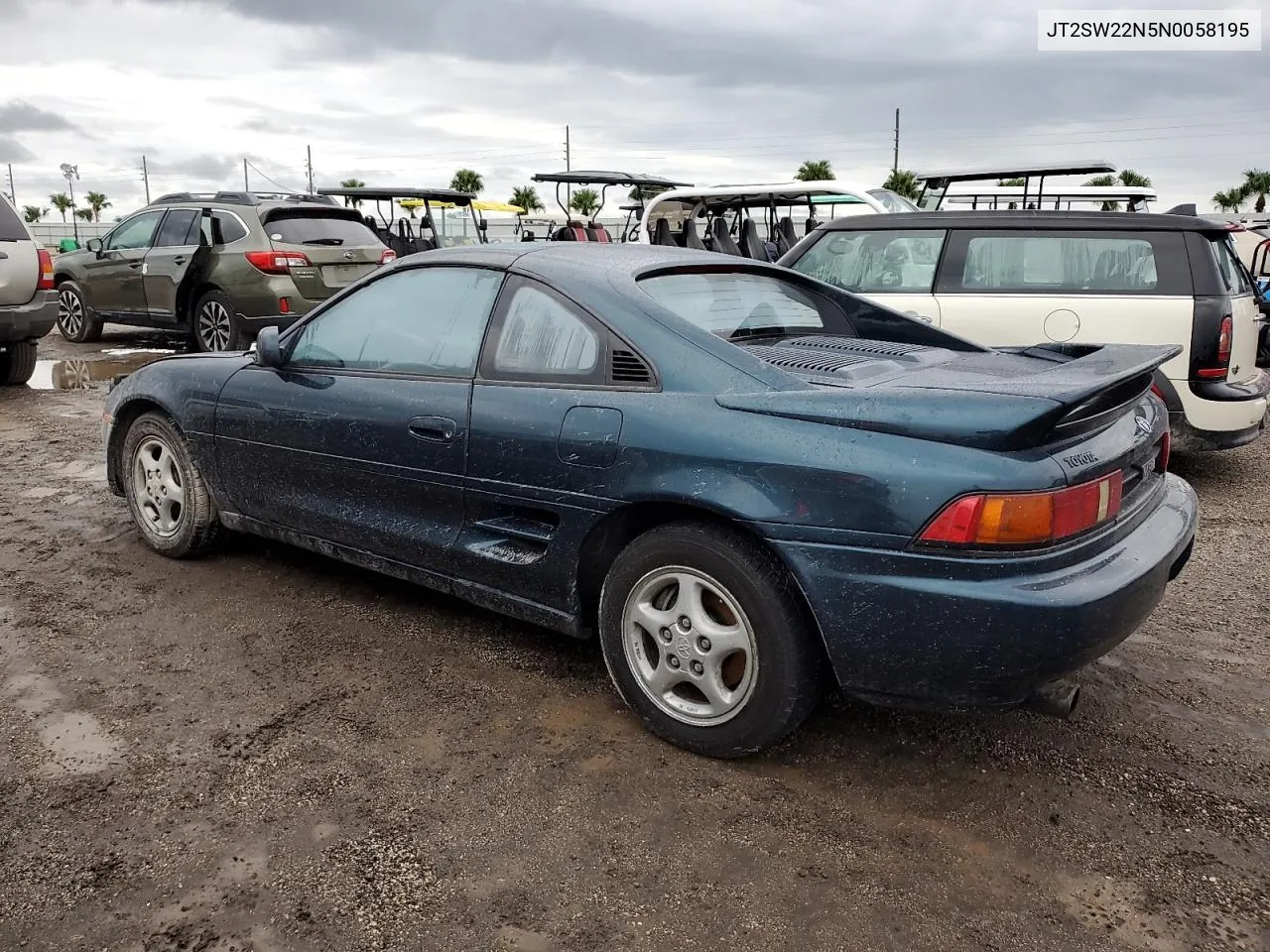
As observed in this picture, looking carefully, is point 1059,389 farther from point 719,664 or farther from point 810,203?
point 810,203

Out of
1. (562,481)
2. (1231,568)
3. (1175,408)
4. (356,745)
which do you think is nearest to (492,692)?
(356,745)

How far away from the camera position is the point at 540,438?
10.1 ft

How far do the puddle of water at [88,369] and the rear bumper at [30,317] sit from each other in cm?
64

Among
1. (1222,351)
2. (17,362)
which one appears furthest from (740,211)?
(1222,351)

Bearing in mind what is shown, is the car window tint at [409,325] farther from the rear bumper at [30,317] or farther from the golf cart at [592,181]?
the golf cart at [592,181]

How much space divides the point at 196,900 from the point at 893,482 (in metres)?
1.87

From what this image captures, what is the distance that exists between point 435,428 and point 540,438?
476 millimetres

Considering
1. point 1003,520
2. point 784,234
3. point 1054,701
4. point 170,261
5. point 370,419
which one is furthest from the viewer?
point 784,234

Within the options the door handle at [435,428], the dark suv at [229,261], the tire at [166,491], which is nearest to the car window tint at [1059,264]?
the door handle at [435,428]

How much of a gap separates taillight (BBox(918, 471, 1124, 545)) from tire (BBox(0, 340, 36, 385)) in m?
9.49

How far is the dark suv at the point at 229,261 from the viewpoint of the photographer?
33.0 ft

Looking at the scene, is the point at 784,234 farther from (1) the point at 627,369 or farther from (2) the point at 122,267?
(1) the point at 627,369

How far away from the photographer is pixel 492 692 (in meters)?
3.32

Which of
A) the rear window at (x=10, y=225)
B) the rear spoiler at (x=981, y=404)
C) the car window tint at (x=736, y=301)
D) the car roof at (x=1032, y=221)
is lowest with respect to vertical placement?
the rear spoiler at (x=981, y=404)
